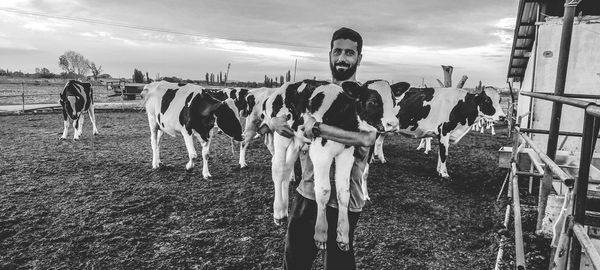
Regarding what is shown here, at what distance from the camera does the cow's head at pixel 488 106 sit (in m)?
8.33

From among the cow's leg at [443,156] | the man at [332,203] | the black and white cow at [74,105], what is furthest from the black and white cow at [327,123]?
the black and white cow at [74,105]

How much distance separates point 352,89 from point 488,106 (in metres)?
7.67

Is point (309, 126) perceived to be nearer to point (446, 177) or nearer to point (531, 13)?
point (446, 177)

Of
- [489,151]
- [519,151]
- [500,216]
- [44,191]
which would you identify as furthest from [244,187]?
[489,151]

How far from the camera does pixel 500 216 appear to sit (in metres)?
5.33

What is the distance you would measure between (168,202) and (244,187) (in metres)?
1.38

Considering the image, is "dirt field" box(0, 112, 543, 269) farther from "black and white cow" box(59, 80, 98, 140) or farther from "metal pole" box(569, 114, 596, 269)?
"metal pole" box(569, 114, 596, 269)

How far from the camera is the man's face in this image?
7.04 ft

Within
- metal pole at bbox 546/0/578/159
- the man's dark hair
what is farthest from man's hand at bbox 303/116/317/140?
metal pole at bbox 546/0/578/159

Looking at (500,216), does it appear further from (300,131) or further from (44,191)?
(44,191)

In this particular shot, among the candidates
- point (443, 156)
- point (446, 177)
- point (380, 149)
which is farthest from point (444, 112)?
point (380, 149)

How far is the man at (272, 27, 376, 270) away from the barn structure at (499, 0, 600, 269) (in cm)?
105

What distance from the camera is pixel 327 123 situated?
1.97 metres

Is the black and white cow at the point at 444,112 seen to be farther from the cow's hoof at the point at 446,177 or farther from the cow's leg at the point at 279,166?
the cow's leg at the point at 279,166
